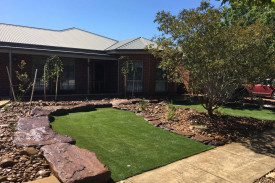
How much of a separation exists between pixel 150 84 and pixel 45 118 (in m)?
8.96

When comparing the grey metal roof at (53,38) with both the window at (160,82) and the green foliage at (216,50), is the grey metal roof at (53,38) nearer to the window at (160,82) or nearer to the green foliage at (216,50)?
the window at (160,82)

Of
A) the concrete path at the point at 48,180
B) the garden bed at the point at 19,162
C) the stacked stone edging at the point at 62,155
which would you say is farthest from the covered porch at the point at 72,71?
the concrete path at the point at 48,180

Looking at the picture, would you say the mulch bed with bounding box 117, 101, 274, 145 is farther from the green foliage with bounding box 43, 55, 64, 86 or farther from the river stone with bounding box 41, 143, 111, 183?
the green foliage with bounding box 43, 55, 64, 86

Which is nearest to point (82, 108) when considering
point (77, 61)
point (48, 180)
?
point (48, 180)

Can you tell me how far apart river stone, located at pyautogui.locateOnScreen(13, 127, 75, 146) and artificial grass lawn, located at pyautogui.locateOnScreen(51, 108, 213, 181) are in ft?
1.51

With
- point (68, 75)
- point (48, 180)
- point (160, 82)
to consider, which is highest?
point (68, 75)

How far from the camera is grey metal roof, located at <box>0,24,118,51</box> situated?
45.0 ft

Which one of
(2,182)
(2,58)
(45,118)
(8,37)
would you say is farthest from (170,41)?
(8,37)

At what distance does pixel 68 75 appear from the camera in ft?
46.9

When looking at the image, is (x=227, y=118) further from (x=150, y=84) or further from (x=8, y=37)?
(x=8, y=37)

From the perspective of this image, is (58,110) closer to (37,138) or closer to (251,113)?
(37,138)

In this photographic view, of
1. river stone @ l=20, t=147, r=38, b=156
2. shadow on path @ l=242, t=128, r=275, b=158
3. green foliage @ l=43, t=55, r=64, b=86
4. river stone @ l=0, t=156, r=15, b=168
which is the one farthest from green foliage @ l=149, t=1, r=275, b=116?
green foliage @ l=43, t=55, r=64, b=86

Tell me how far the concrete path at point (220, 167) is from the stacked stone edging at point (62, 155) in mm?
587

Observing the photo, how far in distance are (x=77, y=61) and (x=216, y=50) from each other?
10.1m
